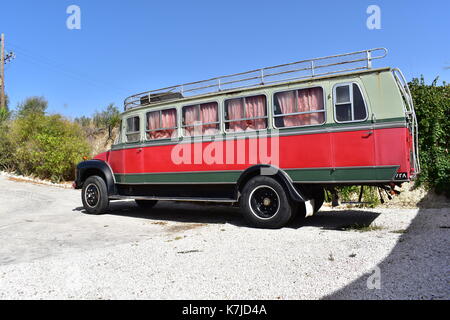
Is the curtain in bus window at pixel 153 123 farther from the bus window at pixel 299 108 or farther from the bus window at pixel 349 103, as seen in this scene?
the bus window at pixel 349 103

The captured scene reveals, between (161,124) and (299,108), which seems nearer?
(299,108)

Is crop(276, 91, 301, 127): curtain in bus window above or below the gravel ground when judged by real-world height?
above

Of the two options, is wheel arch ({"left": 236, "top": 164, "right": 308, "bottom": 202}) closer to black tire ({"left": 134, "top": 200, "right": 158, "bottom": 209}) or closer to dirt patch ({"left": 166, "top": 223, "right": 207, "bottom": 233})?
dirt patch ({"left": 166, "top": 223, "right": 207, "bottom": 233})

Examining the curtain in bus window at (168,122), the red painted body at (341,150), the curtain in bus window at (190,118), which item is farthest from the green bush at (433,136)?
the curtain in bus window at (168,122)

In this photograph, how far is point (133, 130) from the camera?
878 centimetres

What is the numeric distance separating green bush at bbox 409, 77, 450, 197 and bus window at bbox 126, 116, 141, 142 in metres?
8.00

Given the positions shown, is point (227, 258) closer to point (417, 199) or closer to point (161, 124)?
point (161, 124)

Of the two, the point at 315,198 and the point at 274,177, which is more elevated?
the point at 274,177

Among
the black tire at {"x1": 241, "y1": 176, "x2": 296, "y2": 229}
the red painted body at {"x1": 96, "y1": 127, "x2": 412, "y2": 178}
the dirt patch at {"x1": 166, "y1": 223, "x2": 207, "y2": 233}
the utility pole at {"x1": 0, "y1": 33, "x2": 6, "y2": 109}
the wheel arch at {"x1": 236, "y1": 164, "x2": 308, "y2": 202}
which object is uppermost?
the utility pole at {"x1": 0, "y1": 33, "x2": 6, "y2": 109}

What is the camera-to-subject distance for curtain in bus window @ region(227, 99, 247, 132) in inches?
278

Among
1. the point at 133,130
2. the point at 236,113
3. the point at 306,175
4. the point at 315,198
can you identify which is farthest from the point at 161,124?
the point at 315,198

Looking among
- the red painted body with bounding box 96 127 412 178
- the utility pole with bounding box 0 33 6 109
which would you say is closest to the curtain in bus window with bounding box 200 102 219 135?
the red painted body with bounding box 96 127 412 178

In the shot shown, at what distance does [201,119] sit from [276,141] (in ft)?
6.19

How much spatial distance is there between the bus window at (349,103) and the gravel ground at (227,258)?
1.97 metres
